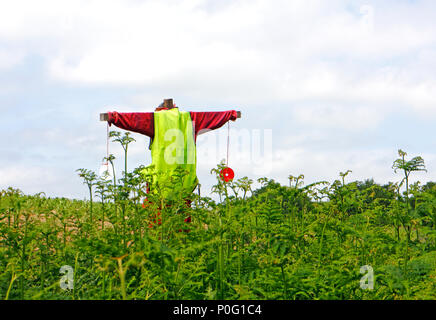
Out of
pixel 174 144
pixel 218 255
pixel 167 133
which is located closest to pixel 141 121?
pixel 167 133

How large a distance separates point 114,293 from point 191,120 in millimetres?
6838

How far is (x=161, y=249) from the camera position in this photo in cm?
256

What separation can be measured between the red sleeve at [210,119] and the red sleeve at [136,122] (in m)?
1.03

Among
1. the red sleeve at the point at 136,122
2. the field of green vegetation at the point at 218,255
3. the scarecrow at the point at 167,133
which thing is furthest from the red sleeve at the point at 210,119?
the field of green vegetation at the point at 218,255

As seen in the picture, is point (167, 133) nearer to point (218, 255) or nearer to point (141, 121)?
point (141, 121)

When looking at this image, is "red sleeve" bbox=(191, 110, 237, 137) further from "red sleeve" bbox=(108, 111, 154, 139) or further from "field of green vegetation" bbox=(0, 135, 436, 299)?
"field of green vegetation" bbox=(0, 135, 436, 299)

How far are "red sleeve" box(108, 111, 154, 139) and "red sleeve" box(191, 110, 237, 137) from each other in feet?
3.39

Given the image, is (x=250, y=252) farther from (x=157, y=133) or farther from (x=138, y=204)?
(x=157, y=133)

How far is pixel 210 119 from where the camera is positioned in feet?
32.0

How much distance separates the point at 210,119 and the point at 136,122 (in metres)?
1.68

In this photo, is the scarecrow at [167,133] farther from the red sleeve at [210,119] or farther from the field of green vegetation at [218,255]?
the field of green vegetation at [218,255]
